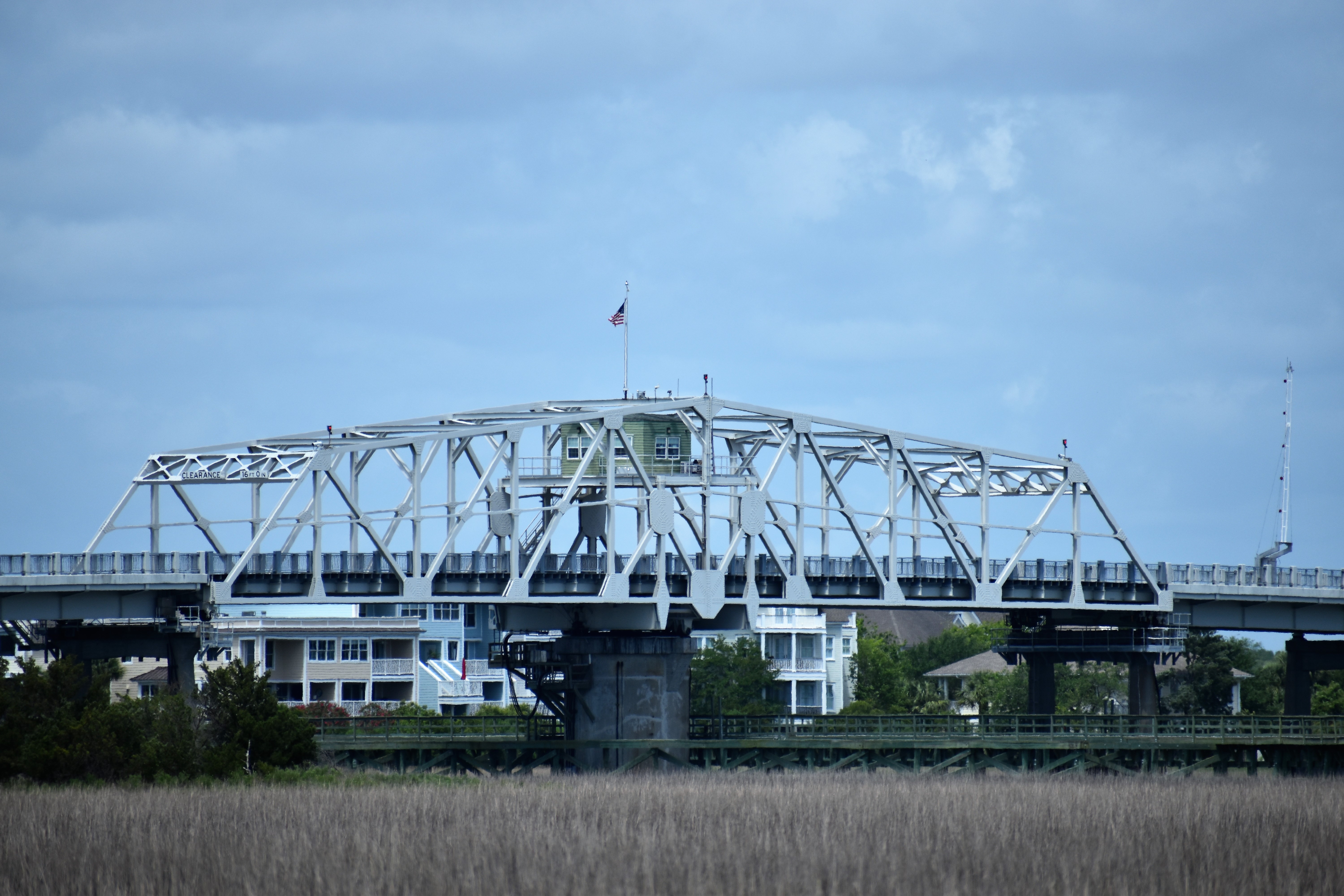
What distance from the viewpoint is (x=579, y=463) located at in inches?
3615

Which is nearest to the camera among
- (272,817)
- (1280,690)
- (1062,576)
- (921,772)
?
(272,817)

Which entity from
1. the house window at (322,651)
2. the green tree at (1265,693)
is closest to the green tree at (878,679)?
the green tree at (1265,693)

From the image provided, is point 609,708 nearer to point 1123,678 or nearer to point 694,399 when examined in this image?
point 694,399

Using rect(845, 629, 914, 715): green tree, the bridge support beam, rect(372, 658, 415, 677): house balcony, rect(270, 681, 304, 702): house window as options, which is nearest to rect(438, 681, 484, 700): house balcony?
rect(372, 658, 415, 677): house balcony

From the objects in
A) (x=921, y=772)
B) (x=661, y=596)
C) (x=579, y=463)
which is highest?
(x=579, y=463)

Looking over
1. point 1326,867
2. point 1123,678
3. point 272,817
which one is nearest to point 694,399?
point 272,817

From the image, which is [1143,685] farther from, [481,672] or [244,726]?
[244,726]

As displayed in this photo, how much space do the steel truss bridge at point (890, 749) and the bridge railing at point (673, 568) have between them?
776 cm

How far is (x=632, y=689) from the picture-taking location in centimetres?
8725

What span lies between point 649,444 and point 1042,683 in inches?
1206

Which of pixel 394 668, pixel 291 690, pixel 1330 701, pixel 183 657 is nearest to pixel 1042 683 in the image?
pixel 1330 701

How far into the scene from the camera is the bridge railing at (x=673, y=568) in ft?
262

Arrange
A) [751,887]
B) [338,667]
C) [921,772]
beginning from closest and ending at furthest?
[751,887] → [921,772] → [338,667]

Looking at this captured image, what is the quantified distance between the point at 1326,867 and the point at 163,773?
39.7 metres
